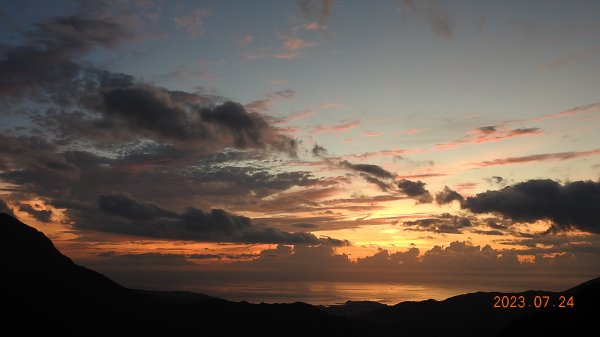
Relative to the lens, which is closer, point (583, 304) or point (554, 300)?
point (583, 304)

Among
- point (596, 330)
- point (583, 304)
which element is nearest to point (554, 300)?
point (583, 304)

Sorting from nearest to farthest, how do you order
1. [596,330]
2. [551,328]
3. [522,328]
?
[596,330] < [551,328] < [522,328]

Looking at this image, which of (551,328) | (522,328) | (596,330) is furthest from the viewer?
(522,328)

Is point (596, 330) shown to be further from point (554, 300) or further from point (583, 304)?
point (554, 300)

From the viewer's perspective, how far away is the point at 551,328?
12062 cm

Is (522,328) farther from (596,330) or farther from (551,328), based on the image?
(596,330)

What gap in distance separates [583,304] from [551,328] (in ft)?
41.2

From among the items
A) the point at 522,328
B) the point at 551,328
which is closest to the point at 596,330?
the point at 551,328

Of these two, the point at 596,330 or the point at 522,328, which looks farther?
the point at 522,328

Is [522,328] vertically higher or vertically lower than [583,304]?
lower

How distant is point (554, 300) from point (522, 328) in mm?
15476

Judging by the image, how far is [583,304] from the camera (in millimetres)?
123562

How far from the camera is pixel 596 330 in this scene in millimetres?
109812

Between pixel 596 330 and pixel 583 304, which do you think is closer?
pixel 596 330
